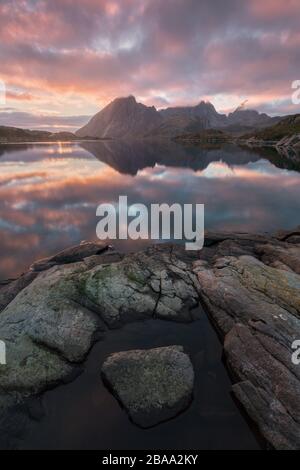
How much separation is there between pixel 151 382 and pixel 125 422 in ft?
5.93

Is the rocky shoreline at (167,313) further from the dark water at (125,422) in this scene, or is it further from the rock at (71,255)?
the dark water at (125,422)

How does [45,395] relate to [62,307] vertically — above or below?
below

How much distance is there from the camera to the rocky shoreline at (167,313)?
40.0ft

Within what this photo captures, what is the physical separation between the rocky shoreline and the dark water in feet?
1.80

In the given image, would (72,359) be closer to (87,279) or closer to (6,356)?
(6,356)

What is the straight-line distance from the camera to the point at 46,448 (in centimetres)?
1070

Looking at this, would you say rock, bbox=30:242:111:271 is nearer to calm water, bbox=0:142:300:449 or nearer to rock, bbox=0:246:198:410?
calm water, bbox=0:142:300:449

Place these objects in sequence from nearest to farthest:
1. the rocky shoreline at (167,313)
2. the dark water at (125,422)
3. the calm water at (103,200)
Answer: the dark water at (125,422) → the rocky shoreline at (167,313) → the calm water at (103,200)

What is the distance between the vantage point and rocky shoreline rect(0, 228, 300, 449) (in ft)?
40.0

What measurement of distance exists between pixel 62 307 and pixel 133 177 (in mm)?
63564

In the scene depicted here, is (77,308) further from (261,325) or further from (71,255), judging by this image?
(261,325)

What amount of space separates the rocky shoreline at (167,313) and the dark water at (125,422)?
548mm

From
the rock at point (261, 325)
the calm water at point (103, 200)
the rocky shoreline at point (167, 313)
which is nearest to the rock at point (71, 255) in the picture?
the rocky shoreline at point (167, 313)
